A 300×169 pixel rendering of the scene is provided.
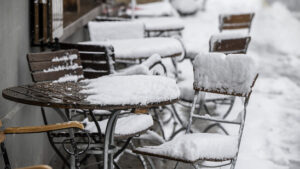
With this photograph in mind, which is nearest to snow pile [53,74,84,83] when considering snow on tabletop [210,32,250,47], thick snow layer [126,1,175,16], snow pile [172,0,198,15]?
snow on tabletop [210,32,250,47]

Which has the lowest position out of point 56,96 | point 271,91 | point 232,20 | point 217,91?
point 271,91

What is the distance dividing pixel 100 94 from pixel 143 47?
2.57m

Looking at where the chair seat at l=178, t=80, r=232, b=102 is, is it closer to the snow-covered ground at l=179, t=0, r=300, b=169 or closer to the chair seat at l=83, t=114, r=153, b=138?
the snow-covered ground at l=179, t=0, r=300, b=169

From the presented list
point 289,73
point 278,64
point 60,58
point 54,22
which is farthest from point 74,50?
point 278,64

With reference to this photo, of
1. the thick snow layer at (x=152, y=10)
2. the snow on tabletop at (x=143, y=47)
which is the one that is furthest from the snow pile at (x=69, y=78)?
the thick snow layer at (x=152, y=10)

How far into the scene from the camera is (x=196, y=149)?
4031 millimetres

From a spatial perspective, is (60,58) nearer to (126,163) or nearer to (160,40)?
(126,163)

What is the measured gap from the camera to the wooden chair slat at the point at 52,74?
14.9ft

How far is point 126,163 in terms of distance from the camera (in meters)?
5.64

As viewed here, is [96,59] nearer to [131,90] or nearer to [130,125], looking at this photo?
[130,125]

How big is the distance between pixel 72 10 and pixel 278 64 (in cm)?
420

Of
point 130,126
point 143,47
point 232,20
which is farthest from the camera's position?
point 232,20

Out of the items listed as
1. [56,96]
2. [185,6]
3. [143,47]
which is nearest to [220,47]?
[143,47]

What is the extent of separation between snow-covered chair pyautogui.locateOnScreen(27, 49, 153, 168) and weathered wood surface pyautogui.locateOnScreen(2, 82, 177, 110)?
35cm
